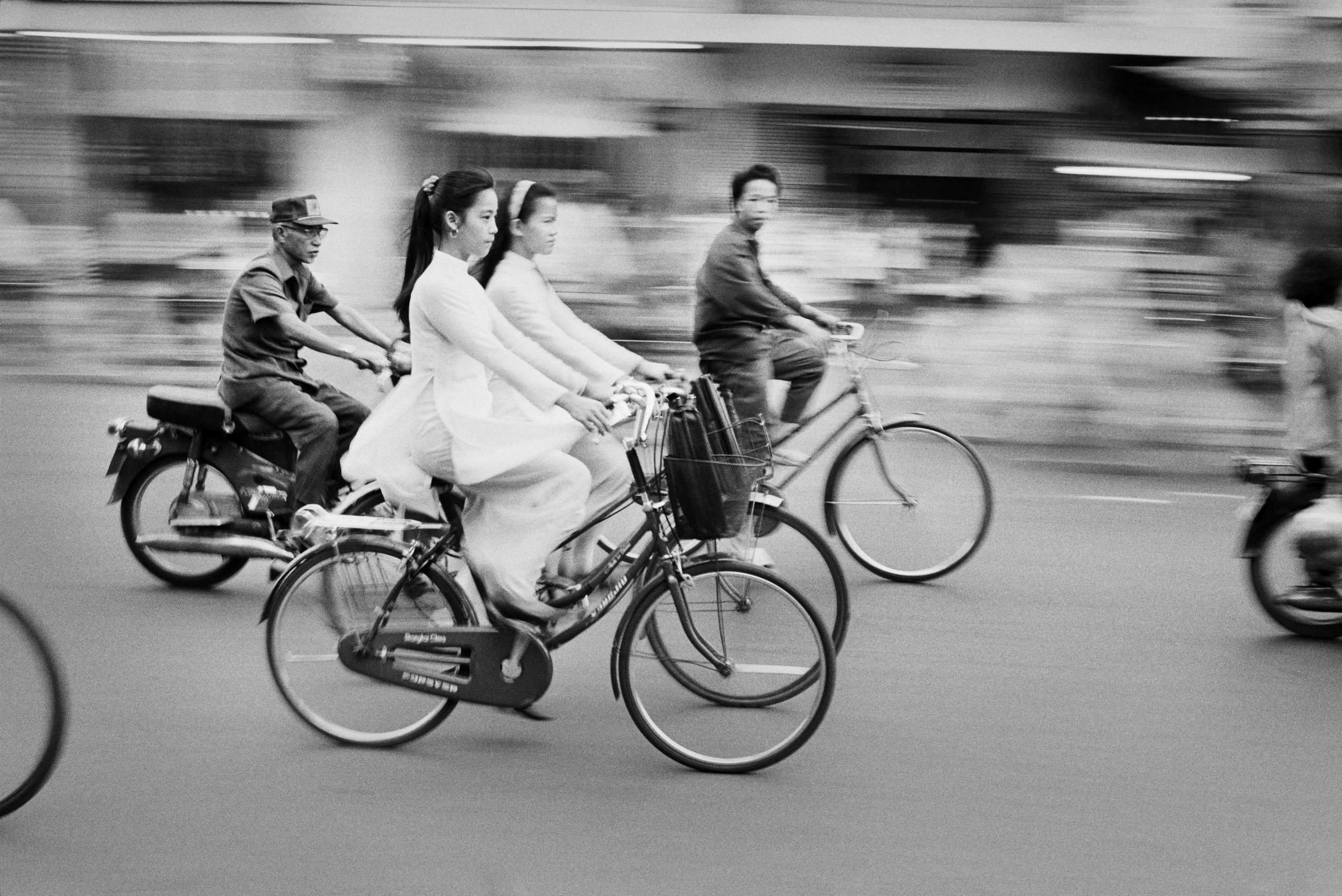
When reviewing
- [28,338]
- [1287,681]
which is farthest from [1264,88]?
[28,338]

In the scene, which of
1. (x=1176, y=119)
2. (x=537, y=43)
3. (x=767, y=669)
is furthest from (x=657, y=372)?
(x=537, y=43)

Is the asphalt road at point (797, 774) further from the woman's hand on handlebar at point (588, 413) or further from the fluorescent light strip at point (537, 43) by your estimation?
the fluorescent light strip at point (537, 43)

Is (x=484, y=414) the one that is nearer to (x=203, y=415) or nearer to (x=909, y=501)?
(x=203, y=415)

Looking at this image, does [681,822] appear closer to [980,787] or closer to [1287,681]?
[980,787]

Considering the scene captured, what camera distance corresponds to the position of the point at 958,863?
372 cm

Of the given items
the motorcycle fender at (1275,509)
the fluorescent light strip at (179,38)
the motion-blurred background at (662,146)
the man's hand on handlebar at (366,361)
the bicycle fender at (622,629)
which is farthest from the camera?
the fluorescent light strip at (179,38)

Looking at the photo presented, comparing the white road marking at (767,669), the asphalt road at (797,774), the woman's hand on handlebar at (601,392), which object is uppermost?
the woman's hand on handlebar at (601,392)

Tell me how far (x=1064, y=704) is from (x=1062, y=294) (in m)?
5.31

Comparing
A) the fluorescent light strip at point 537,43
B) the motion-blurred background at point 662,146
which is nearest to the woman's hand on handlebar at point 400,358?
the motion-blurred background at point 662,146

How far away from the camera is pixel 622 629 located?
424 centimetres

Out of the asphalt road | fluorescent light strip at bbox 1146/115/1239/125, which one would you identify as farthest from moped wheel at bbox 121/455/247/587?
fluorescent light strip at bbox 1146/115/1239/125

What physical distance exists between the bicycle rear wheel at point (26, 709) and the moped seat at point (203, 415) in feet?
8.22

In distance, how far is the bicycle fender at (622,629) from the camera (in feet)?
13.8

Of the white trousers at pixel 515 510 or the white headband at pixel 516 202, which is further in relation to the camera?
the white headband at pixel 516 202
